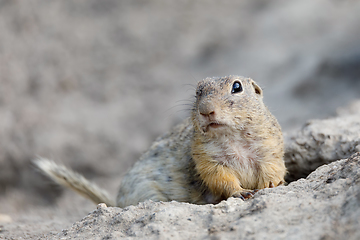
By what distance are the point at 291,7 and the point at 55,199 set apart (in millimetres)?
8680

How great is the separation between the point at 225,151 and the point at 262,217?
1.43 meters

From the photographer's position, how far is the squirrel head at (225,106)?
3422 millimetres

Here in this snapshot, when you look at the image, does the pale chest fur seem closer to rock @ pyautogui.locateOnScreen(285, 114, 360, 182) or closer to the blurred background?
rock @ pyautogui.locateOnScreen(285, 114, 360, 182)

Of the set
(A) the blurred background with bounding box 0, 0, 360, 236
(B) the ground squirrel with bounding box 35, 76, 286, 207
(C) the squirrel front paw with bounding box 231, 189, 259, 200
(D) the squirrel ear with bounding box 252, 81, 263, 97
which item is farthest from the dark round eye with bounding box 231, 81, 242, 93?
(A) the blurred background with bounding box 0, 0, 360, 236

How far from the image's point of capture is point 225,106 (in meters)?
3.51

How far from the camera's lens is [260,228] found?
226cm

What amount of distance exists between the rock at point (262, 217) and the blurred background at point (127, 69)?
11.9 ft

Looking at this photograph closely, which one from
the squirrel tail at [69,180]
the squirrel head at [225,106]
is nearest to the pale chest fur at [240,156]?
the squirrel head at [225,106]

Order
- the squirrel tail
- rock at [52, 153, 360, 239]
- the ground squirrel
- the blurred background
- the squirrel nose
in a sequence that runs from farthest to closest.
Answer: the blurred background → the squirrel tail → the ground squirrel → the squirrel nose → rock at [52, 153, 360, 239]

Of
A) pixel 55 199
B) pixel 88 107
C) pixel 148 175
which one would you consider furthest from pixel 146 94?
pixel 148 175

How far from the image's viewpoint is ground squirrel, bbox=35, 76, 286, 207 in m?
3.53

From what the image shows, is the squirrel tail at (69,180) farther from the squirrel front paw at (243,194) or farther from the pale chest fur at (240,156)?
the squirrel front paw at (243,194)

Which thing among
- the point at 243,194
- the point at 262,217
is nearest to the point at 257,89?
the point at 243,194

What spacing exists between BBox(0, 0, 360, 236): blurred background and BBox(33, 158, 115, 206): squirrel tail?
1.28m
